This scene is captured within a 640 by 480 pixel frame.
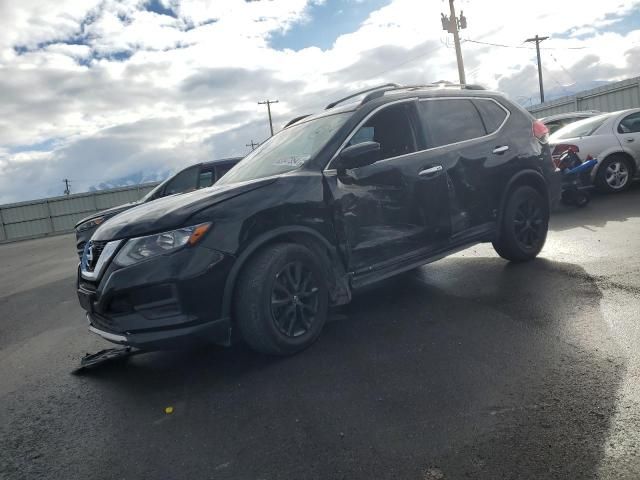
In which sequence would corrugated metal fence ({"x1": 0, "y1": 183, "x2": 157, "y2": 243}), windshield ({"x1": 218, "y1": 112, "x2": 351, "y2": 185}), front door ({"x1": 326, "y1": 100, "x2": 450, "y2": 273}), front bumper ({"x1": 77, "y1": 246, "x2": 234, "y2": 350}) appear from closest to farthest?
front bumper ({"x1": 77, "y1": 246, "x2": 234, "y2": 350})
front door ({"x1": 326, "y1": 100, "x2": 450, "y2": 273})
windshield ({"x1": 218, "y1": 112, "x2": 351, "y2": 185})
corrugated metal fence ({"x1": 0, "y1": 183, "x2": 157, "y2": 243})

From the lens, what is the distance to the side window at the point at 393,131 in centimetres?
436

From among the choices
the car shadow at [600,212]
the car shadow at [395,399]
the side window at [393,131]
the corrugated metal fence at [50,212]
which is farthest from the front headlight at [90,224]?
the corrugated metal fence at [50,212]

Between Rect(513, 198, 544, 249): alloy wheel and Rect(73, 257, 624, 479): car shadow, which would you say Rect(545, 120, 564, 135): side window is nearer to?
Rect(513, 198, 544, 249): alloy wheel

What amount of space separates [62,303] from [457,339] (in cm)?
552

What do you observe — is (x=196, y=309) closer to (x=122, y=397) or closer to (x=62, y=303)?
(x=122, y=397)

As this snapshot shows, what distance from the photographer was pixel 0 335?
18.5 feet

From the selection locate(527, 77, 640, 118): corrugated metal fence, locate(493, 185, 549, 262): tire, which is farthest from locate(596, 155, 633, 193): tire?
locate(527, 77, 640, 118): corrugated metal fence

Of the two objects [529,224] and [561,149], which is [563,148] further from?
[529,224]

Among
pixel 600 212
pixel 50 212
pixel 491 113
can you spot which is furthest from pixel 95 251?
pixel 50 212

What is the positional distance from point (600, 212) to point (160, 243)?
7.46 metres

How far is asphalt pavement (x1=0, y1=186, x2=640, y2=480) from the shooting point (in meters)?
2.34

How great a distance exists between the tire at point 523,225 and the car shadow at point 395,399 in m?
0.87

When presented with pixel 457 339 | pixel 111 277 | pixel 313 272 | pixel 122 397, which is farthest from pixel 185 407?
pixel 457 339

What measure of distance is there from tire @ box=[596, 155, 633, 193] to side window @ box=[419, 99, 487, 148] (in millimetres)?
5754
